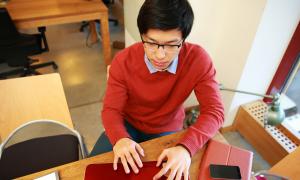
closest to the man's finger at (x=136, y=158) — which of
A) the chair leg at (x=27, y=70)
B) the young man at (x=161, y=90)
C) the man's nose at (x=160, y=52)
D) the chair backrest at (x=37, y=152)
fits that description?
the young man at (x=161, y=90)

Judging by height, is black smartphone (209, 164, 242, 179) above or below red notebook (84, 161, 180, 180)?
above

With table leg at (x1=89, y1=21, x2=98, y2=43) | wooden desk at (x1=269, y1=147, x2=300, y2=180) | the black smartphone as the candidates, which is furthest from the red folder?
table leg at (x1=89, y1=21, x2=98, y2=43)

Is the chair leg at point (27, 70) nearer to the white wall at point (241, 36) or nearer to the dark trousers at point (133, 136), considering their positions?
the white wall at point (241, 36)

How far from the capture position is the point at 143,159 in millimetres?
796

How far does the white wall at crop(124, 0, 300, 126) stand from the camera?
4.47 feet

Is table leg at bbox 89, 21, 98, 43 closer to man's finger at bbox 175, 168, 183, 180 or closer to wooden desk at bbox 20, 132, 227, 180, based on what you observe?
wooden desk at bbox 20, 132, 227, 180

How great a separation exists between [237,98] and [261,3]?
74cm

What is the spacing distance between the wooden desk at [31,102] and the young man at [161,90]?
0.33m

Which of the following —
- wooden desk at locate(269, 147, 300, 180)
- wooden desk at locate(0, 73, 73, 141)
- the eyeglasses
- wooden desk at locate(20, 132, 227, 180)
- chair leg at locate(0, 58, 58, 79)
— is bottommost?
chair leg at locate(0, 58, 58, 79)

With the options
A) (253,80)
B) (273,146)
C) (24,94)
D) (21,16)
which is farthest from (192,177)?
(21,16)

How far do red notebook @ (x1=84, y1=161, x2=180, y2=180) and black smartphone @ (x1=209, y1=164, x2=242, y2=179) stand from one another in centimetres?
16

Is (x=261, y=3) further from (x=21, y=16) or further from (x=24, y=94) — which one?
(x=21, y=16)

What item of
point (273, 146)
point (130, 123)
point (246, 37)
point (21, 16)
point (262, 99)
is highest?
point (246, 37)

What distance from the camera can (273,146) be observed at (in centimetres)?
173
